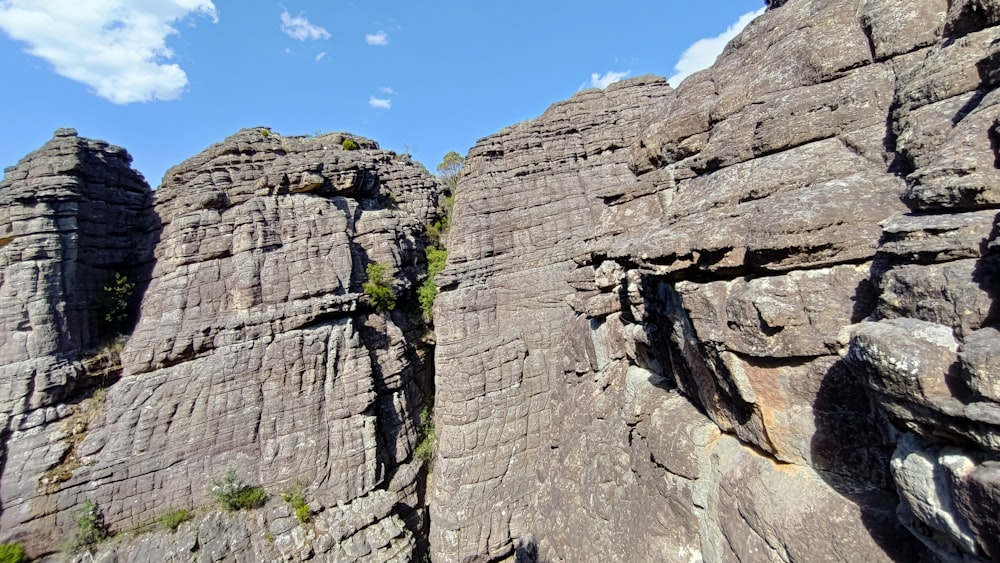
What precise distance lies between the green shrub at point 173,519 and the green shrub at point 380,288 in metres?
8.62

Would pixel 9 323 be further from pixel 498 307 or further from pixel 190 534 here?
pixel 498 307

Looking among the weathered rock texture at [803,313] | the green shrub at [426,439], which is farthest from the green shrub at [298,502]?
the weathered rock texture at [803,313]

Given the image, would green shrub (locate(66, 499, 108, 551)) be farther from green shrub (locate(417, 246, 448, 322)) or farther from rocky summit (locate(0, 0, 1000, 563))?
green shrub (locate(417, 246, 448, 322))

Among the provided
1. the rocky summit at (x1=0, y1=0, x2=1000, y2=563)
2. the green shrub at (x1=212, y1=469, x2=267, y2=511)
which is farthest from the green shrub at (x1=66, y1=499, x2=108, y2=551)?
the green shrub at (x1=212, y1=469, x2=267, y2=511)

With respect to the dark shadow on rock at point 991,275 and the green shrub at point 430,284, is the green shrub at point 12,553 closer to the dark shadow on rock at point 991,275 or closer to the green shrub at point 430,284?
the green shrub at point 430,284

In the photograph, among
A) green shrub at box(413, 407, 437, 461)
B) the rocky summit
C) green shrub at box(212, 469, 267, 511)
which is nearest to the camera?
the rocky summit

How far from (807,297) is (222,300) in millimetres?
16958

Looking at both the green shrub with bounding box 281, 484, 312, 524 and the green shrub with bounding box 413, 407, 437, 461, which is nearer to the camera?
the green shrub with bounding box 281, 484, 312, 524

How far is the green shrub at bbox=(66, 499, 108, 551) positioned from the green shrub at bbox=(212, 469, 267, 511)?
2854 mm

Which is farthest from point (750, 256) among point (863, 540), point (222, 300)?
point (222, 300)

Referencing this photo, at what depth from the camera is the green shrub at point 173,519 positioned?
40.9ft

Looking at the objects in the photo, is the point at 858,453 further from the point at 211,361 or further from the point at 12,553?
the point at 12,553

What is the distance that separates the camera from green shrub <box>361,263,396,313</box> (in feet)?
55.3

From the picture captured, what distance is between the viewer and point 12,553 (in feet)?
36.8
